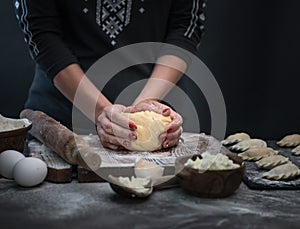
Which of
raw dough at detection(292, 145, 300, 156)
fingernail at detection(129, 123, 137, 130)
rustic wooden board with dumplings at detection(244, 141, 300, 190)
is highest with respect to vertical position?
fingernail at detection(129, 123, 137, 130)

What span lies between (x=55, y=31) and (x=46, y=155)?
1.57 ft

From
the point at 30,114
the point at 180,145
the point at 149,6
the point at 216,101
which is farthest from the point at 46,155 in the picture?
the point at 216,101

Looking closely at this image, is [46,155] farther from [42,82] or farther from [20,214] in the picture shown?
[42,82]

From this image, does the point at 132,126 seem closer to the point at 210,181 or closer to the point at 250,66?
the point at 210,181

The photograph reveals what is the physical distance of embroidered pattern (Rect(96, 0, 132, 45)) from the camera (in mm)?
1665

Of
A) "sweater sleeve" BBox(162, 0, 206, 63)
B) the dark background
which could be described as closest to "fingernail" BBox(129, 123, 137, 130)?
"sweater sleeve" BBox(162, 0, 206, 63)

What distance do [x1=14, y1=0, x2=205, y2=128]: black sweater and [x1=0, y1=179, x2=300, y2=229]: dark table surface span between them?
56 cm

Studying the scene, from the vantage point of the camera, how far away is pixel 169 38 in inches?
70.3

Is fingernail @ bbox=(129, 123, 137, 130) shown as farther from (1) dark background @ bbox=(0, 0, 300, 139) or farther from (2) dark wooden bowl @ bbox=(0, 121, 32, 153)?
(1) dark background @ bbox=(0, 0, 300, 139)

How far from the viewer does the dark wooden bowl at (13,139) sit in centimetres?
128

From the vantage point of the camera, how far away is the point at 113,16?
1.68 m

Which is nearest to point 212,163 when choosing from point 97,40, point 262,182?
point 262,182

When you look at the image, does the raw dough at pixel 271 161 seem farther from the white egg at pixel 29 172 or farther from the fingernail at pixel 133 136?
the white egg at pixel 29 172

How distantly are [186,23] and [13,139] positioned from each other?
2.56ft
